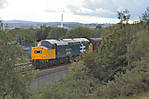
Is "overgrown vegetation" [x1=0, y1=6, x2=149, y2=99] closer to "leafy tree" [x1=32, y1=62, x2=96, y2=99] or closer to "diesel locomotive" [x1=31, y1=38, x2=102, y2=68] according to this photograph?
"leafy tree" [x1=32, y1=62, x2=96, y2=99]

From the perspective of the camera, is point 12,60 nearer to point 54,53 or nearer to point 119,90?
point 119,90

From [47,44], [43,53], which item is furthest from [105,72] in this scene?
[47,44]

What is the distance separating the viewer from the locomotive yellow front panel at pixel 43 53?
34281 mm

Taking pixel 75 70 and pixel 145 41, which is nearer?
pixel 145 41

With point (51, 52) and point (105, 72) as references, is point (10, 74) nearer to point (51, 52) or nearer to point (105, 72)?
point (105, 72)

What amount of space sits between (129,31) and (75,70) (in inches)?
269

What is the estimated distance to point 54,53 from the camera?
117ft

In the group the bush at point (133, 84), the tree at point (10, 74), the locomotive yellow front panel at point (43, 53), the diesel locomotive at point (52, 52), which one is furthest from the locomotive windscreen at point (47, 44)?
the tree at point (10, 74)

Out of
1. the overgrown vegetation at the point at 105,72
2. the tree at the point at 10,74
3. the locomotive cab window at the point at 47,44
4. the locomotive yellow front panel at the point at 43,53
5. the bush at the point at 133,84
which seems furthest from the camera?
the locomotive cab window at the point at 47,44

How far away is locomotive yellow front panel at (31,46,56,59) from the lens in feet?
112

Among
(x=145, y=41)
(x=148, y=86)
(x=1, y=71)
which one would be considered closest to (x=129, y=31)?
(x=148, y=86)

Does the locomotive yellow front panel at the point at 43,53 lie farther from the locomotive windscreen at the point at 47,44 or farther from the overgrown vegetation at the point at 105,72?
the overgrown vegetation at the point at 105,72

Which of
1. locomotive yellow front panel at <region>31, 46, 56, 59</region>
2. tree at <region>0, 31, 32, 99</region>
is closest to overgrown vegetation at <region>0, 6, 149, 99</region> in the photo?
tree at <region>0, 31, 32, 99</region>

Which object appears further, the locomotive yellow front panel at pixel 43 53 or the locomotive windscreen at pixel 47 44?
the locomotive windscreen at pixel 47 44
